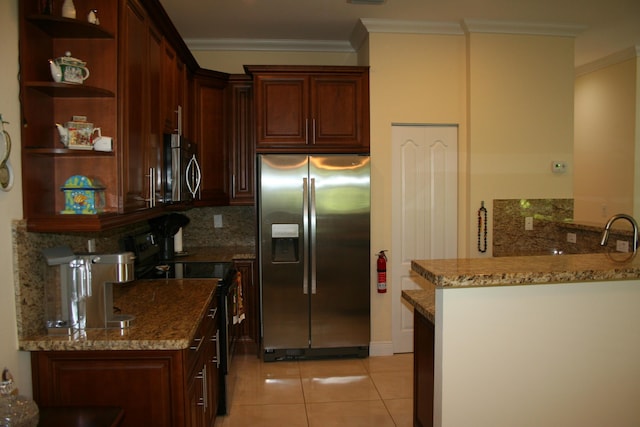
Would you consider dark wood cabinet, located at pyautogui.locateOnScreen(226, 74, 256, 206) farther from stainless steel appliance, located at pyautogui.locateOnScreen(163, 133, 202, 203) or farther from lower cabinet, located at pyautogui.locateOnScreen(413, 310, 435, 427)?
lower cabinet, located at pyautogui.locateOnScreen(413, 310, 435, 427)

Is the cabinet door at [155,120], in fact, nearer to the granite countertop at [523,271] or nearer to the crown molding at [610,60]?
the granite countertop at [523,271]

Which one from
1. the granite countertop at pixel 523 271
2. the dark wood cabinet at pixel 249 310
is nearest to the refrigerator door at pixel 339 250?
the dark wood cabinet at pixel 249 310

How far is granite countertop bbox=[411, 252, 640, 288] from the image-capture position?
5.84ft

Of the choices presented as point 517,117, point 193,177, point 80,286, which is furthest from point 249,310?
point 517,117

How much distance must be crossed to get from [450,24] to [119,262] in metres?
3.31

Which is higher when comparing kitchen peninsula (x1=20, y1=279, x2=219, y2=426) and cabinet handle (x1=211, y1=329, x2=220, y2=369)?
kitchen peninsula (x1=20, y1=279, x2=219, y2=426)

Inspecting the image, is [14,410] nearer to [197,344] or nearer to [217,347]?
[197,344]

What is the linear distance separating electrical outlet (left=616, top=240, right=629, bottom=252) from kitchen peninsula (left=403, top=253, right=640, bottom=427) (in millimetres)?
1275

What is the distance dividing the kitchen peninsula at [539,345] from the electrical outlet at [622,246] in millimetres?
1275

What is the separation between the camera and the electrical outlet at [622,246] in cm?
311

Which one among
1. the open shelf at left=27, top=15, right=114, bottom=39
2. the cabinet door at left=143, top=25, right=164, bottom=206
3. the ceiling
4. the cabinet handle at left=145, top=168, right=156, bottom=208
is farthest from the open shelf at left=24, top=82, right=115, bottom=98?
the ceiling

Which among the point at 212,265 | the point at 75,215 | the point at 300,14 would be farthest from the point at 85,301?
the point at 300,14

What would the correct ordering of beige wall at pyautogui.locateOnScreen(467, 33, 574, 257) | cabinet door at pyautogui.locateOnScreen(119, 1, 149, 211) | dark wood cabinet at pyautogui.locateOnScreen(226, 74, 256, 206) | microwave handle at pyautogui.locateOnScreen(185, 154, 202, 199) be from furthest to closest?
dark wood cabinet at pyautogui.locateOnScreen(226, 74, 256, 206) → beige wall at pyautogui.locateOnScreen(467, 33, 574, 257) → microwave handle at pyautogui.locateOnScreen(185, 154, 202, 199) → cabinet door at pyautogui.locateOnScreen(119, 1, 149, 211)

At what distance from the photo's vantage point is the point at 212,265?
3521 millimetres
